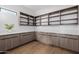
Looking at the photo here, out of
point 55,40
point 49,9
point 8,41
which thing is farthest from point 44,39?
point 8,41

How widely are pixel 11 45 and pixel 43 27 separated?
768mm

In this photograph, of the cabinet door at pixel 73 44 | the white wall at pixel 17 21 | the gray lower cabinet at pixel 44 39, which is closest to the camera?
the white wall at pixel 17 21

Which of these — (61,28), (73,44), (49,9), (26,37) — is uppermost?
(49,9)

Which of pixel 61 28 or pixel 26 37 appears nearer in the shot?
pixel 61 28

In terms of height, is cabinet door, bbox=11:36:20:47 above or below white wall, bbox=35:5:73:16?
below

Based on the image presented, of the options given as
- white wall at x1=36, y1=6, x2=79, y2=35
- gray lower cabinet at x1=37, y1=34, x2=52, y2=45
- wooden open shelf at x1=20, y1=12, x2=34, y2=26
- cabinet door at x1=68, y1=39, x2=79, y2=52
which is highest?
wooden open shelf at x1=20, y1=12, x2=34, y2=26

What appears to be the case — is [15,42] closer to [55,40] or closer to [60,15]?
[55,40]

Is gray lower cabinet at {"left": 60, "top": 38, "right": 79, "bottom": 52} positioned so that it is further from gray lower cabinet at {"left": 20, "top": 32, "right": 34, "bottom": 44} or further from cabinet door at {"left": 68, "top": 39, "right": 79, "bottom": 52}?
gray lower cabinet at {"left": 20, "top": 32, "right": 34, "bottom": 44}

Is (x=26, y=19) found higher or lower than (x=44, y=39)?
higher

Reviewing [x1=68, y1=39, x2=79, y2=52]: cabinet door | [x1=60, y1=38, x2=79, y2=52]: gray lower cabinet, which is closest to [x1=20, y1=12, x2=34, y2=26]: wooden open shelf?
[x1=60, y1=38, x2=79, y2=52]: gray lower cabinet

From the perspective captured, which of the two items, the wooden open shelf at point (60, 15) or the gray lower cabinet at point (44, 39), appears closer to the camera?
the wooden open shelf at point (60, 15)

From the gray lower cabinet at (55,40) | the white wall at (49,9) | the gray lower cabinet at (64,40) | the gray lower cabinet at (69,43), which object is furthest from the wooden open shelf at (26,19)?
the gray lower cabinet at (69,43)

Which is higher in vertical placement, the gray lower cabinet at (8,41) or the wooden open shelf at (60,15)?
the wooden open shelf at (60,15)

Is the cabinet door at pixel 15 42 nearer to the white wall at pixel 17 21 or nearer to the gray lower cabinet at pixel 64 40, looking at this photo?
the white wall at pixel 17 21
